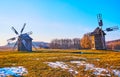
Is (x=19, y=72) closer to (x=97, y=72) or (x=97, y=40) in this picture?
(x=97, y=72)

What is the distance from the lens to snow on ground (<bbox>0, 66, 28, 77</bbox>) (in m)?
22.0

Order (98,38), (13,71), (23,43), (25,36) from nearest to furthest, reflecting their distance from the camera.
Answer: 1. (13,71)
2. (23,43)
3. (25,36)
4. (98,38)

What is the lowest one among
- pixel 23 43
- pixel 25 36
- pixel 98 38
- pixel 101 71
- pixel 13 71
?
pixel 101 71

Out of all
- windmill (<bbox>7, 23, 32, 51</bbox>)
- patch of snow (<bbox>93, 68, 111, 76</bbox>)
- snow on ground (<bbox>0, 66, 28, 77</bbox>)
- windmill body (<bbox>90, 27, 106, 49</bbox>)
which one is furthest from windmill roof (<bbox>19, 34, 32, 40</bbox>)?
patch of snow (<bbox>93, 68, 111, 76</bbox>)

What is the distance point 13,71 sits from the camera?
23.4 meters

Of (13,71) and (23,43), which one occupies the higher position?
(23,43)

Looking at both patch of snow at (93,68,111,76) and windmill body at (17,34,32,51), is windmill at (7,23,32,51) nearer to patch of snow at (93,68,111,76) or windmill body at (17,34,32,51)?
windmill body at (17,34,32,51)

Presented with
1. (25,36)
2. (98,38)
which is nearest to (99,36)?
(98,38)

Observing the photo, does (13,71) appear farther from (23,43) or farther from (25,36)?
(25,36)

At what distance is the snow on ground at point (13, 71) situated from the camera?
72.2 feet

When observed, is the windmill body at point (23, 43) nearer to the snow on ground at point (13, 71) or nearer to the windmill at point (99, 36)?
the windmill at point (99, 36)

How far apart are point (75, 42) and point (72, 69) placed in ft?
432

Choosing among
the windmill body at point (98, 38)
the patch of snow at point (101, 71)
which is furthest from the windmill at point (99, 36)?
the patch of snow at point (101, 71)

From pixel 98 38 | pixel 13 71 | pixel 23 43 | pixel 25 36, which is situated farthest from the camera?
pixel 98 38
